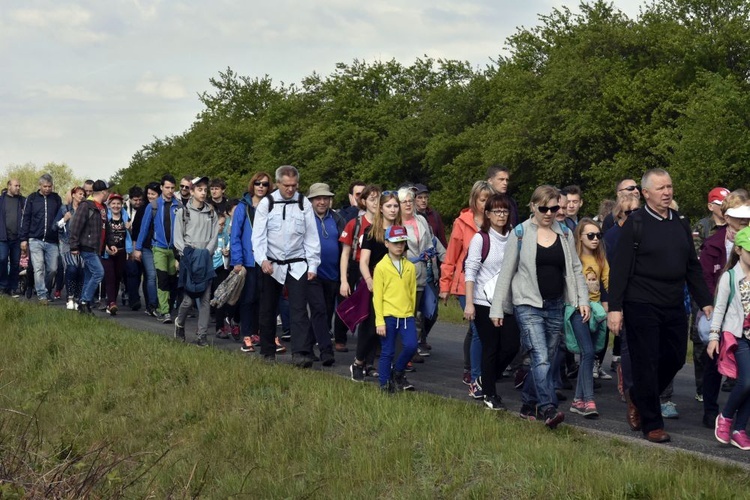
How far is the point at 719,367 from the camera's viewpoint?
29.1 feet

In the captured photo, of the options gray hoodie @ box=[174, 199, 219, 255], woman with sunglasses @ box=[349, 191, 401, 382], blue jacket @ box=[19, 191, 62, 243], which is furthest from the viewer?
blue jacket @ box=[19, 191, 62, 243]

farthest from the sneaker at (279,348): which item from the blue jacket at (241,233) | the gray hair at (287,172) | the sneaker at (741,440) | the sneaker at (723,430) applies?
the sneaker at (741,440)

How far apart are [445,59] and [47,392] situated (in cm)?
5386

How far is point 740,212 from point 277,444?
4.57m

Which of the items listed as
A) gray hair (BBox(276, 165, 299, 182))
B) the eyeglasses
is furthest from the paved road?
gray hair (BBox(276, 165, 299, 182))

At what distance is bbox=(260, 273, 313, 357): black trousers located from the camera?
39.7 ft

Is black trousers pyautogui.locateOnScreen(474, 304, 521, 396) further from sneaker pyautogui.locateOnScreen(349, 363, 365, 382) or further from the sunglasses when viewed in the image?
sneaker pyautogui.locateOnScreen(349, 363, 365, 382)

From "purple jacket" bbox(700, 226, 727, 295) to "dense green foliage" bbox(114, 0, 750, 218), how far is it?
27.5 meters

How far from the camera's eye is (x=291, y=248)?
40.0ft

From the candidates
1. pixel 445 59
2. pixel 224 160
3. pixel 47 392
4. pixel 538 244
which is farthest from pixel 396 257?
pixel 224 160

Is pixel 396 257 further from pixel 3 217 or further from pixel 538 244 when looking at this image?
pixel 3 217

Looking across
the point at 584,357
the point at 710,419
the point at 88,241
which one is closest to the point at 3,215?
→ the point at 88,241

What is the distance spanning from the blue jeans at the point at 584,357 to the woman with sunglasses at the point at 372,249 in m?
2.24

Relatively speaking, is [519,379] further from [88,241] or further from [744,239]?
[88,241]
